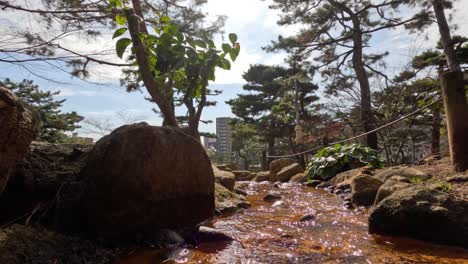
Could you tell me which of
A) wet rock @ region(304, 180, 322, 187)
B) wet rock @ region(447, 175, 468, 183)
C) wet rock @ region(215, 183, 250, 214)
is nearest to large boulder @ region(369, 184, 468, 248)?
wet rock @ region(447, 175, 468, 183)

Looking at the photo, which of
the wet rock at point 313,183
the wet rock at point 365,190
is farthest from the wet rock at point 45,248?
the wet rock at point 313,183

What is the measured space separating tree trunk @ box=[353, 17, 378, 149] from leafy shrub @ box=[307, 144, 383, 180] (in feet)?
2.84

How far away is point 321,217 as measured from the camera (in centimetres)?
305

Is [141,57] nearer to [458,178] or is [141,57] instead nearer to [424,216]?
[424,216]

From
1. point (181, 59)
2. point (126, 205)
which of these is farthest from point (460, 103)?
point (126, 205)

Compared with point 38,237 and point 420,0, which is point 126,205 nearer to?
point 38,237

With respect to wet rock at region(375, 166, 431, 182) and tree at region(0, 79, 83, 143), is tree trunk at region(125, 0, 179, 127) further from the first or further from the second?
tree at region(0, 79, 83, 143)

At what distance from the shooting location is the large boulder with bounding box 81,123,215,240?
195 cm

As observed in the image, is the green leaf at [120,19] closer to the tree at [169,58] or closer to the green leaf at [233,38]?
the tree at [169,58]

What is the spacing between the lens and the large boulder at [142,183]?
6.40ft

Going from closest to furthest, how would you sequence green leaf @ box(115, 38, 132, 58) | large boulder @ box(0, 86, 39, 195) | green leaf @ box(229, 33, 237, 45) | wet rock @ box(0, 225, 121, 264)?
large boulder @ box(0, 86, 39, 195) → wet rock @ box(0, 225, 121, 264) → green leaf @ box(115, 38, 132, 58) → green leaf @ box(229, 33, 237, 45)

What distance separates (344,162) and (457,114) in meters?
4.29

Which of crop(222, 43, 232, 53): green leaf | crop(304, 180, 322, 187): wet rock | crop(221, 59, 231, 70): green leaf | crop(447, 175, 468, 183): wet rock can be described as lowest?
crop(304, 180, 322, 187): wet rock

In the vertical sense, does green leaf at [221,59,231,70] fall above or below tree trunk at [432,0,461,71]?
below
